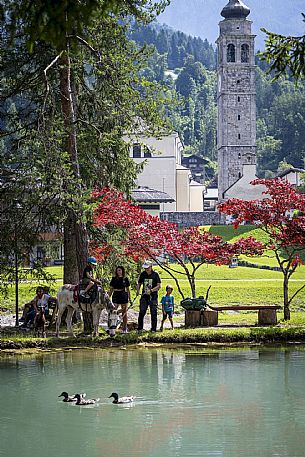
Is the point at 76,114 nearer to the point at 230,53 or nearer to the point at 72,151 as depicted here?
the point at 72,151

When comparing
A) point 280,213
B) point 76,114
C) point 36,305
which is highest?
point 76,114

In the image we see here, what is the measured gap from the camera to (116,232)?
23688 millimetres

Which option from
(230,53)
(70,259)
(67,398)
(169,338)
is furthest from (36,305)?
(230,53)

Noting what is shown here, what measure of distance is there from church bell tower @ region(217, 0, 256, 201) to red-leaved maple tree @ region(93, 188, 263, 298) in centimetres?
7213

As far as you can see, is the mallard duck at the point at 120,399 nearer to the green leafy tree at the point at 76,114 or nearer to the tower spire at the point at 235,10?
the green leafy tree at the point at 76,114

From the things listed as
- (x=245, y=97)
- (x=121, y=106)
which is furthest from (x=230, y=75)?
(x=121, y=106)

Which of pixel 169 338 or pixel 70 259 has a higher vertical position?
pixel 70 259

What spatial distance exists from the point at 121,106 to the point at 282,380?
10.3 meters

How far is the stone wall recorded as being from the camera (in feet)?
269

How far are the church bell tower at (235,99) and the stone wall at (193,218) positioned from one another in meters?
11.0

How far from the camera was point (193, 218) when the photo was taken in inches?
3280

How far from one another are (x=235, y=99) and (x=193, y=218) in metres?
23.3

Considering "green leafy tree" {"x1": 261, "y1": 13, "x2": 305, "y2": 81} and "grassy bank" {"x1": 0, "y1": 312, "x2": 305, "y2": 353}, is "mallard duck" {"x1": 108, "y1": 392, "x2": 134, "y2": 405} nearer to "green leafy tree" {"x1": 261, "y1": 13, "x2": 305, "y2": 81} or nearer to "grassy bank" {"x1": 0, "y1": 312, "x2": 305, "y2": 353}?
"green leafy tree" {"x1": 261, "y1": 13, "x2": 305, "y2": 81}

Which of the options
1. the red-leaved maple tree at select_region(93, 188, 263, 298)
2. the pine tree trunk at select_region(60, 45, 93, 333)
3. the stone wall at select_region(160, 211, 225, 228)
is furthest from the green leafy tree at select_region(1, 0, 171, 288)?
the stone wall at select_region(160, 211, 225, 228)
